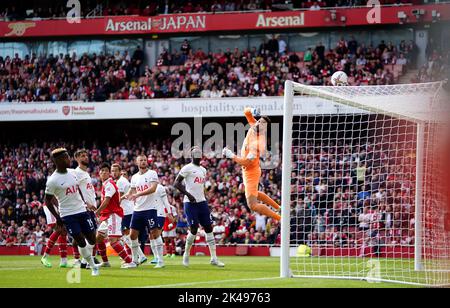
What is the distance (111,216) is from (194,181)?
6.25ft

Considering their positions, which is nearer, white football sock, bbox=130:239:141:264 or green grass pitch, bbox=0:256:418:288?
green grass pitch, bbox=0:256:418:288

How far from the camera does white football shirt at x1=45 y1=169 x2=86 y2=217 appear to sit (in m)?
12.5

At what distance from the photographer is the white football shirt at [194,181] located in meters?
16.3

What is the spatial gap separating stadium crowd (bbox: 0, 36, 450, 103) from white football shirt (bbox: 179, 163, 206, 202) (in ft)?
56.3

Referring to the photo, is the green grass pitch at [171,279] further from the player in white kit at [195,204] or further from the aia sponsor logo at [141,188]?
the aia sponsor logo at [141,188]

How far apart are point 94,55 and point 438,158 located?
119 ft

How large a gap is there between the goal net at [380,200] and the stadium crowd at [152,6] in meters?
11.2

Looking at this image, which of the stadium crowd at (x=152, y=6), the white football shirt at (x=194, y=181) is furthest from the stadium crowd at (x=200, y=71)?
the white football shirt at (x=194, y=181)

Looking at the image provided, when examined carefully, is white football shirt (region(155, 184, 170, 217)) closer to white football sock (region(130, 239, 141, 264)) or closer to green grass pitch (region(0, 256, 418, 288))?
white football sock (region(130, 239, 141, 264))

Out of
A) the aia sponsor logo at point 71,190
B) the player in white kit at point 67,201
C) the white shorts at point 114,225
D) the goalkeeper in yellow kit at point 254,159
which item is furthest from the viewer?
the white shorts at point 114,225

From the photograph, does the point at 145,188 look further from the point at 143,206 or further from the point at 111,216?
the point at 111,216

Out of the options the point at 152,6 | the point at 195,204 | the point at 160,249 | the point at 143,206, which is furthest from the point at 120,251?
the point at 152,6

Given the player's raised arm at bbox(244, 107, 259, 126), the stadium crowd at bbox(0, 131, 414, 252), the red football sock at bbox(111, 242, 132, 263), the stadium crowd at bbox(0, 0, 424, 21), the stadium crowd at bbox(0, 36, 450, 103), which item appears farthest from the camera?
the stadium crowd at bbox(0, 0, 424, 21)

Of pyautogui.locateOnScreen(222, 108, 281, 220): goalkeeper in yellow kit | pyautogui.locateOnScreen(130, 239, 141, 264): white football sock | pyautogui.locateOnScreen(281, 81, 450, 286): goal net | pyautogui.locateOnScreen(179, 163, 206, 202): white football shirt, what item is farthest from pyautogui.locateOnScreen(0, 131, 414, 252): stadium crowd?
pyautogui.locateOnScreen(130, 239, 141, 264): white football sock
